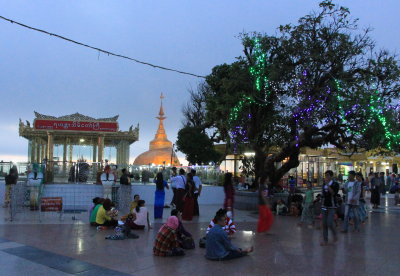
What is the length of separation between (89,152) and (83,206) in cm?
1885

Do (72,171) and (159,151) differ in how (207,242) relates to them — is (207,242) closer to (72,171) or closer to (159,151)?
(72,171)

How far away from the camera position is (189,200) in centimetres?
1323

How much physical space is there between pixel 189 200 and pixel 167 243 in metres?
5.67

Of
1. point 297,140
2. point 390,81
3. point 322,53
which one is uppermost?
point 322,53

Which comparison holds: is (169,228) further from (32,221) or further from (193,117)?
(193,117)

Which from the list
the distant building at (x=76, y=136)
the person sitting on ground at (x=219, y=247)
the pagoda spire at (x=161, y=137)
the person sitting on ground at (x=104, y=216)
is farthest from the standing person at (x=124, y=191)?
the pagoda spire at (x=161, y=137)

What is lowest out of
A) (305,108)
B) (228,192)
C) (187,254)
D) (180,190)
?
(187,254)

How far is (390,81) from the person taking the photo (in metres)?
14.8

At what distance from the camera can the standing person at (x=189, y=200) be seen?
42.9 feet

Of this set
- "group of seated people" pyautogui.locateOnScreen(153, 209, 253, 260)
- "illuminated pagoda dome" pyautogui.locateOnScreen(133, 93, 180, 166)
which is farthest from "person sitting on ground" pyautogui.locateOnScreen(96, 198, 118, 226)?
"illuminated pagoda dome" pyautogui.locateOnScreen(133, 93, 180, 166)

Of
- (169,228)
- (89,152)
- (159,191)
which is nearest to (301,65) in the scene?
(159,191)

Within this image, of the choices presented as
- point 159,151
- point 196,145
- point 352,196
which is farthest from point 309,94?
point 159,151

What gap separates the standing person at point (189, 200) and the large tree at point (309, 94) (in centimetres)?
418

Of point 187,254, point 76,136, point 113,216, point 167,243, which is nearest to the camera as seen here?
point 167,243
